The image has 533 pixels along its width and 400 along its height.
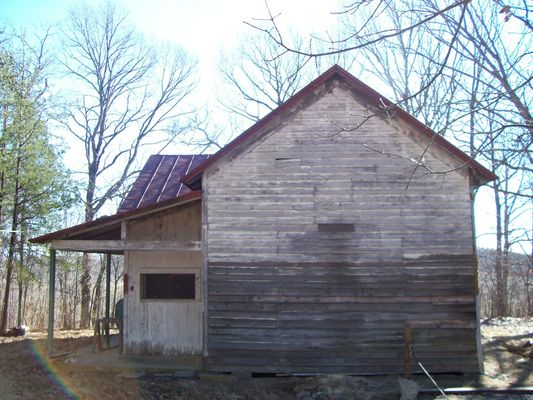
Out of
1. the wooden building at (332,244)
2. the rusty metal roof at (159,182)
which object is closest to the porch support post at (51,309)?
the wooden building at (332,244)

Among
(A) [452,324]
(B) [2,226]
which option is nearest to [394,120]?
(A) [452,324]

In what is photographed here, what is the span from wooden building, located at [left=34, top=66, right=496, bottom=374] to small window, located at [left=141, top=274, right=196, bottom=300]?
1425 mm

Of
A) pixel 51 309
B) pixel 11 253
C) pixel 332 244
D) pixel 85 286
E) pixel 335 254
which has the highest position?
pixel 332 244

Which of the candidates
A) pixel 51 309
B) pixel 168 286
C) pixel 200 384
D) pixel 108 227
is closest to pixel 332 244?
pixel 200 384

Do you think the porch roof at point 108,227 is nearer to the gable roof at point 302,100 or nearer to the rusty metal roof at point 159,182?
the gable roof at point 302,100

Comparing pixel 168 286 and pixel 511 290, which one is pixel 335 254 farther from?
pixel 511 290

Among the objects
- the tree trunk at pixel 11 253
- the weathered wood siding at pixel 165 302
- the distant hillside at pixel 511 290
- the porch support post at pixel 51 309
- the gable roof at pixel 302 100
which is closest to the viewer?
the gable roof at pixel 302 100

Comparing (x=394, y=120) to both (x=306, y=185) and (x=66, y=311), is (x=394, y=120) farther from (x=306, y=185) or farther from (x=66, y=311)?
(x=66, y=311)

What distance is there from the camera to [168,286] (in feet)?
39.0

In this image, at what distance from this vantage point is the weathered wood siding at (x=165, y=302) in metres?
11.6

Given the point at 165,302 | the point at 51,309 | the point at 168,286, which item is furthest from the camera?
the point at 168,286

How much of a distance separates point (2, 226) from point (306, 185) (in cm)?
1139

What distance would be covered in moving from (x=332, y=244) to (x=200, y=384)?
140 inches

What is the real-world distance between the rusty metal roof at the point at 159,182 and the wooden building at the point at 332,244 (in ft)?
9.50
